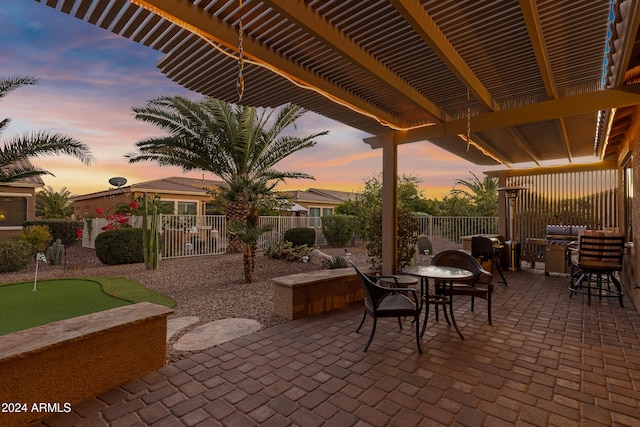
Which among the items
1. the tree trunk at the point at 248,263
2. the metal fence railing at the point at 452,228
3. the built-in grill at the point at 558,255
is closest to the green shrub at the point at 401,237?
the tree trunk at the point at 248,263

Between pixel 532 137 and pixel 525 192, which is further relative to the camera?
pixel 525 192

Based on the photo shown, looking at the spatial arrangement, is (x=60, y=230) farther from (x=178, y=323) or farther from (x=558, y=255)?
(x=558, y=255)

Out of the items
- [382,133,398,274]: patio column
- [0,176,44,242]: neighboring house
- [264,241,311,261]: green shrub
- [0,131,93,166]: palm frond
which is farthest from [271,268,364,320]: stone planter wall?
[0,176,44,242]: neighboring house

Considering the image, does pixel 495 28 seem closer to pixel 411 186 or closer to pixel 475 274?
pixel 475 274

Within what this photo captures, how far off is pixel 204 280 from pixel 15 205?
1183 cm

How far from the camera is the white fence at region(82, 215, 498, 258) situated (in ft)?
35.5

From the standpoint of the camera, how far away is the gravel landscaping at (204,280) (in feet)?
15.2

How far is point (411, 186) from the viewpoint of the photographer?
18.2m

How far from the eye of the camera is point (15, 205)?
13.0 metres

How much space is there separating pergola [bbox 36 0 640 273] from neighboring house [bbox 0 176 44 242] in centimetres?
1425

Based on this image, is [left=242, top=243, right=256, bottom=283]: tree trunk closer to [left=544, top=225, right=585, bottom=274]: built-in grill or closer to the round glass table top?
the round glass table top

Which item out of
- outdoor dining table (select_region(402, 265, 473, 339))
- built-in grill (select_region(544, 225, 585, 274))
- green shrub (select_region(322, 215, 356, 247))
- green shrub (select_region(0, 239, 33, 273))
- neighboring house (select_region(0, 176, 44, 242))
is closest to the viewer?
outdoor dining table (select_region(402, 265, 473, 339))

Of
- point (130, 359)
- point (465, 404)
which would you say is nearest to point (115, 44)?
point (130, 359)

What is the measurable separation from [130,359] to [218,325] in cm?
143
